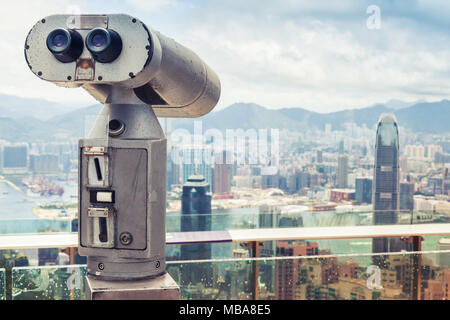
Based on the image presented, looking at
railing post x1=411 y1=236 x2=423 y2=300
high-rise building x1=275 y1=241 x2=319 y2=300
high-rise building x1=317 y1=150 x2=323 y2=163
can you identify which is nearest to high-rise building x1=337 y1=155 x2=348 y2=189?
high-rise building x1=317 y1=150 x2=323 y2=163

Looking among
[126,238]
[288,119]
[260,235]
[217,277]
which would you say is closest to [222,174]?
[288,119]

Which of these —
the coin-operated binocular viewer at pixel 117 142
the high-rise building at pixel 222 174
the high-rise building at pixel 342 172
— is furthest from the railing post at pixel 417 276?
the high-rise building at pixel 342 172

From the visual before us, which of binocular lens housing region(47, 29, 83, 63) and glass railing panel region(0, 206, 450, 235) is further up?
binocular lens housing region(47, 29, 83, 63)

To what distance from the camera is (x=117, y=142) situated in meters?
1.43

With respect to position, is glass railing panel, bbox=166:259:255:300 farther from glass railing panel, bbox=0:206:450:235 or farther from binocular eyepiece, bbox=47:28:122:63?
binocular eyepiece, bbox=47:28:122:63

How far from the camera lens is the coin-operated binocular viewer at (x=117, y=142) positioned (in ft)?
4.54

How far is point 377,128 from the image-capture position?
1073 centimetres

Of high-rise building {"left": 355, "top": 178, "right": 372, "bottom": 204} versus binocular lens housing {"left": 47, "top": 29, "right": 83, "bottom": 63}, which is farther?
high-rise building {"left": 355, "top": 178, "right": 372, "bottom": 204}

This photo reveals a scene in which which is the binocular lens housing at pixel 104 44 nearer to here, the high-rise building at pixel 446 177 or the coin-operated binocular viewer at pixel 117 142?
the coin-operated binocular viewer at pixel 117 142

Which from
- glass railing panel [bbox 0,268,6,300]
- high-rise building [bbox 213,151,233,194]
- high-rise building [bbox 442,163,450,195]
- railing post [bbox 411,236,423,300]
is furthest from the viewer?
high-rise building [bbox 442,163,450,195]

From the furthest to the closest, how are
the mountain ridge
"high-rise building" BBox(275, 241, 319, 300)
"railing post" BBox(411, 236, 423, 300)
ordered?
the mountain ridge → "railing post" BBox(411, 236, 423, 300) → "high-rise building" BBox(275, 241, 319, 300)

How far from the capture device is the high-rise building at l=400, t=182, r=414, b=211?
26.9 feet

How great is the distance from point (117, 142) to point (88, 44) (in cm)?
27
